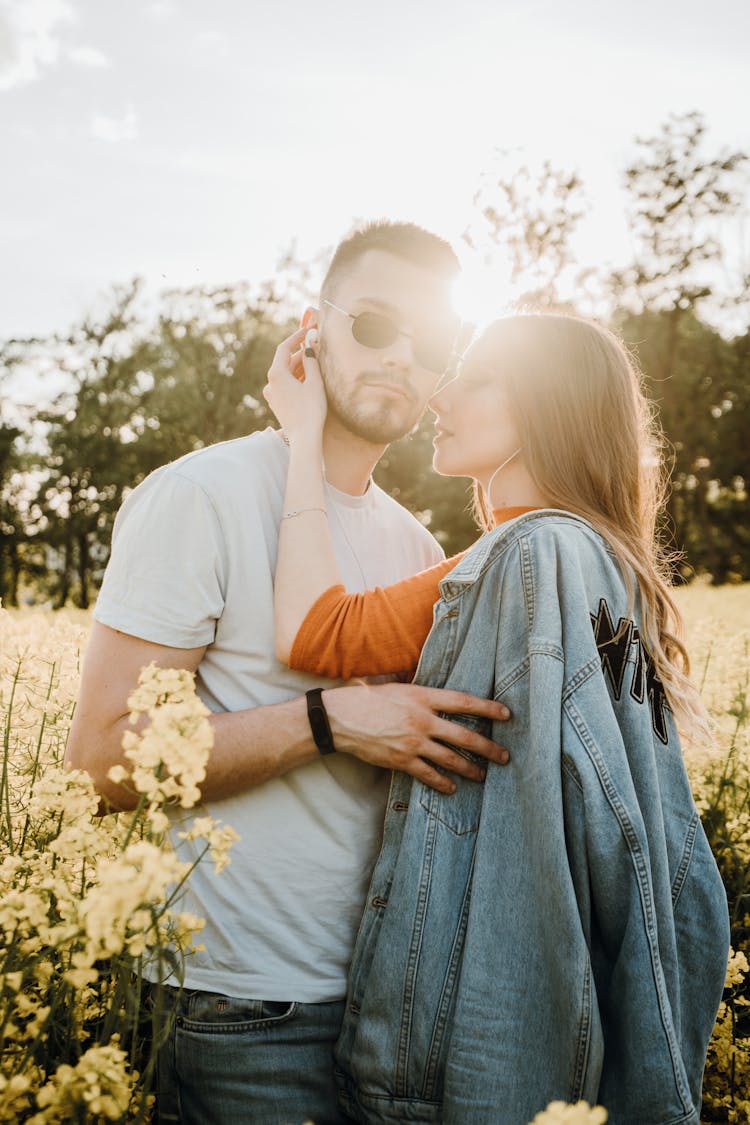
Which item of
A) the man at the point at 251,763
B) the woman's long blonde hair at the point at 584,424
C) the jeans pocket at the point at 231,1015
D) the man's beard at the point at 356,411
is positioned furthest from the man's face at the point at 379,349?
the jeans pocket at the point at 231,1015

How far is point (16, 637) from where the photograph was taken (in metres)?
3.18

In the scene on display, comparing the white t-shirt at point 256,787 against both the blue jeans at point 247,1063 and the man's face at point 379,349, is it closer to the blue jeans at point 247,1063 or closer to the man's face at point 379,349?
the blue jeans at point 247,1063

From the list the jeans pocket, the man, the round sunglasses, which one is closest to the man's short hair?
the round sunglasses

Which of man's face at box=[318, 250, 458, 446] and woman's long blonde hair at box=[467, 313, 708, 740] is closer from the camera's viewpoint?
woman's long blonde hair at box=[467, 313, 708, 740]

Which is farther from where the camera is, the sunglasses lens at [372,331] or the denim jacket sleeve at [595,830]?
the sunglasses lens at [372,331]

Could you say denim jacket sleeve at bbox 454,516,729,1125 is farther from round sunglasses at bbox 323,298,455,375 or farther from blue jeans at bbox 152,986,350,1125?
round sunglasses at bbox 323,298,455,375

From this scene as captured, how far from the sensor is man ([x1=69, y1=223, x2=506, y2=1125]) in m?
2.30

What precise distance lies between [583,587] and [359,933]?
1.14 m

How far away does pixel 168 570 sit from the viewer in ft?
7.73

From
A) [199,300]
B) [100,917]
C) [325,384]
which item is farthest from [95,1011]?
[199,300]

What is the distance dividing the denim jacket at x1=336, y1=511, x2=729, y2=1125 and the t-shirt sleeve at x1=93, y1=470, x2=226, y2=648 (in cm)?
65

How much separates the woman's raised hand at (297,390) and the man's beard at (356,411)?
0.04 m

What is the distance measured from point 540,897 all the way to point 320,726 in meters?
0.71

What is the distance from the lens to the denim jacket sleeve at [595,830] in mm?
2037
